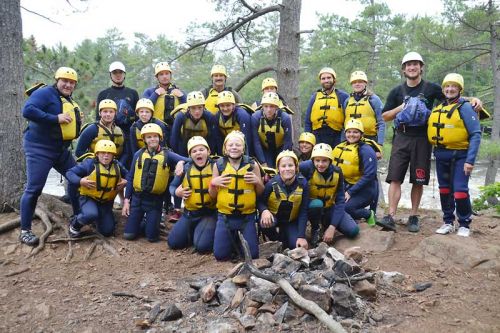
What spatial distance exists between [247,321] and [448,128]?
174 inches

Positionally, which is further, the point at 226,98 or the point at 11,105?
the point at 226,98

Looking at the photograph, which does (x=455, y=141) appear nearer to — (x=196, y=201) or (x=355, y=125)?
(x=355, y=125)

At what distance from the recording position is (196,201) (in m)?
6.52

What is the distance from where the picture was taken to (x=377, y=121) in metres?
7.52

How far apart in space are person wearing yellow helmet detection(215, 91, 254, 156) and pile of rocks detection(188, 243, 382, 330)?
2.83 meters

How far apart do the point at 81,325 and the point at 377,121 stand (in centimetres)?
579

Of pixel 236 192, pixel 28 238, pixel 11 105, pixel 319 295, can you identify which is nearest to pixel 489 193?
pixel 236 192

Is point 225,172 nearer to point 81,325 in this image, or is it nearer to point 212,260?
point 212,260

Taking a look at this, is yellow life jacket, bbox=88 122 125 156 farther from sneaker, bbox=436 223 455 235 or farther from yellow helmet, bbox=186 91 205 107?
sneaker, bbox=436 223 455 235

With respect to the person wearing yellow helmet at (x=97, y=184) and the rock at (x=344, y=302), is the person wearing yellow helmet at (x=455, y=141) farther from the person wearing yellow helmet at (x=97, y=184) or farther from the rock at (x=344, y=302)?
the person wearing yellow helmet at (x=97, y=184)

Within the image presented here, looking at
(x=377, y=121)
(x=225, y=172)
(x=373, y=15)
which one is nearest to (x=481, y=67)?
(x=373, y=15)

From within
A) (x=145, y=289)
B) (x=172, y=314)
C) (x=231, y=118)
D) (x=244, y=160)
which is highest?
(x=231, y=118)

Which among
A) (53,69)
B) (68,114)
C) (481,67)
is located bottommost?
(68,114)

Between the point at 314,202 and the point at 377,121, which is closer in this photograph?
the point at 314,202
